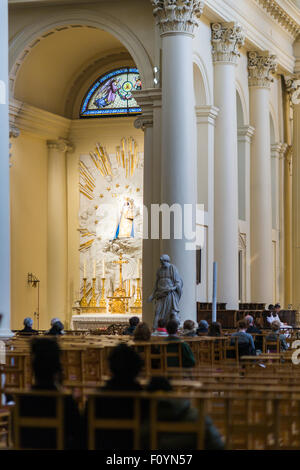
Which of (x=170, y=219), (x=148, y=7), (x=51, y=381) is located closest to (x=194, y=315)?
(x=170, y=219)

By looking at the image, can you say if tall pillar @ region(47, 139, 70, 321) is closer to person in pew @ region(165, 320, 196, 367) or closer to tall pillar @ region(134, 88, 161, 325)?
tall pillar @ region(134, 88, 161, 325)

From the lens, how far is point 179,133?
22328 mm

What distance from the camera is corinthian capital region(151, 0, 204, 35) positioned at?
74.4 ft

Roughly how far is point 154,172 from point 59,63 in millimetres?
6847

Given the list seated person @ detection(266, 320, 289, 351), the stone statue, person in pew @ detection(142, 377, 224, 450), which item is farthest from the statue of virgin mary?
person in pew @ detection(142, 377, 224, 450)

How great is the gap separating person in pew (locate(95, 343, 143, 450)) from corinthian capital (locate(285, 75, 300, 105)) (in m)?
28.3

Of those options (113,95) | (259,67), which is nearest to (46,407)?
(113,95)

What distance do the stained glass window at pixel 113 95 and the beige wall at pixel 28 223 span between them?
1.95 metres

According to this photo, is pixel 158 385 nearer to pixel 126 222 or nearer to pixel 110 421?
pixel 110 421

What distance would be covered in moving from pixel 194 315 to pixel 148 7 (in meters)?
7.15

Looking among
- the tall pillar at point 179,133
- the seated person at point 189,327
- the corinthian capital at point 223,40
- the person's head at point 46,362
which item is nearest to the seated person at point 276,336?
the seated person at point 189,327

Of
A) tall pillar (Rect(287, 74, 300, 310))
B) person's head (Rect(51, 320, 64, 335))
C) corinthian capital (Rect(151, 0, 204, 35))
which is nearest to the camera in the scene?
person's head (Rect(51, 320, 64, 335))

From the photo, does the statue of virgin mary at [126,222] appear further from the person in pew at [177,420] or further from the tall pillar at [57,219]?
the person in pew at [177,420]
